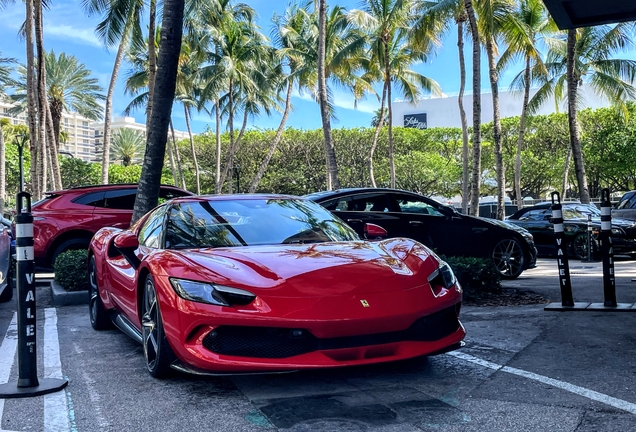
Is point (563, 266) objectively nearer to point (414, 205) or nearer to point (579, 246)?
point (414, 205)

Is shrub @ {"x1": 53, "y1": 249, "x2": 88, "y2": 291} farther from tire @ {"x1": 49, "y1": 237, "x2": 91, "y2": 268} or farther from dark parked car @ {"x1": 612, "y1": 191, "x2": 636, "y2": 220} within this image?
dark parked car @ {"x1": 612, "y1": 191, "x2": 636, "y2": 220}

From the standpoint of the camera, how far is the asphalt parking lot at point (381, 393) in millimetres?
3623

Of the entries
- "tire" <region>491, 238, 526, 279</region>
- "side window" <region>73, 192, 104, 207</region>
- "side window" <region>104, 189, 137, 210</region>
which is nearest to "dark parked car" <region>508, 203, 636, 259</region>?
"tire" <region>491, 238, 526, 279</region>

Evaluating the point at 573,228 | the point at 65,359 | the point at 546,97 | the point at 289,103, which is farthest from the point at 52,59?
the point at 65,359

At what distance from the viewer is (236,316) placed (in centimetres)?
396

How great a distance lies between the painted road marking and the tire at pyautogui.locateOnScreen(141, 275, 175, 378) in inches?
86.3

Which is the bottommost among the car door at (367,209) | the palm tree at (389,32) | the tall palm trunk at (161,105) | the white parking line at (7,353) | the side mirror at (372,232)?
the white parking line at (7,353)

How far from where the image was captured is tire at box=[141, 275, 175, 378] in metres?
4.42

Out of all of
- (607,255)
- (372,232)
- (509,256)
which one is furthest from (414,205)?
(372,232)

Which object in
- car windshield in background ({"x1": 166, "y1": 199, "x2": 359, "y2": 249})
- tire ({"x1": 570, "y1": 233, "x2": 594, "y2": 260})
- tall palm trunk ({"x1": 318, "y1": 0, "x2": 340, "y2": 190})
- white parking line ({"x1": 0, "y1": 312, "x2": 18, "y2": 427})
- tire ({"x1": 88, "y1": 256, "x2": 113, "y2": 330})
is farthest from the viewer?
tall palm trunk ({"x1": 318, "y1": 0, "x2": 340, "y2": 190})

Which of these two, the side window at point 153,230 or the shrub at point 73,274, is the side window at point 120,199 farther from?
the side window at point 153,230

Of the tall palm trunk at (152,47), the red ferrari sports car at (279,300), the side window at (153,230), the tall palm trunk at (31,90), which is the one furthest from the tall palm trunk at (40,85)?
the red ferrari sports car at (279,300)

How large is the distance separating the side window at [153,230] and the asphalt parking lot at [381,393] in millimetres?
943

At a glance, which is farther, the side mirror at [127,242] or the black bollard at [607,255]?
the black bollard at [607,255]
